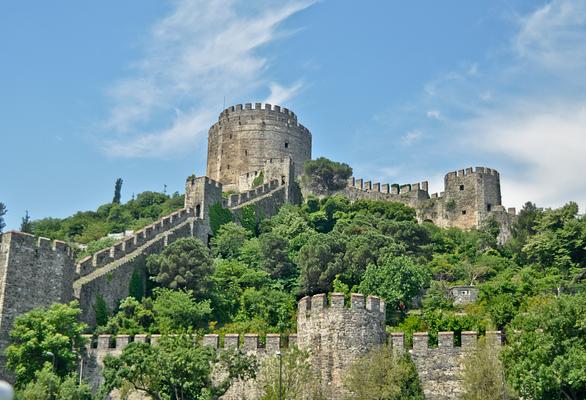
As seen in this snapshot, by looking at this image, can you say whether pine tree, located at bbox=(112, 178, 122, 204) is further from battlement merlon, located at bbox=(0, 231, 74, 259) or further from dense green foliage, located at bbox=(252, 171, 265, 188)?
battlement merlon, located at bbox=(0, 231, 74, 259)

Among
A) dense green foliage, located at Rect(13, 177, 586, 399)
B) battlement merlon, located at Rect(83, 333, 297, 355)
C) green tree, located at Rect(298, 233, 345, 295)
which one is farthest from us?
green tree, located at Rect(298, 233, 345, 295)

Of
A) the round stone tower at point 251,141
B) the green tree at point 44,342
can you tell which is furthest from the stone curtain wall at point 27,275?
the round stone tower at point 251,141

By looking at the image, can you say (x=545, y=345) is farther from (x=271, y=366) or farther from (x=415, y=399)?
(x=271, y=366)

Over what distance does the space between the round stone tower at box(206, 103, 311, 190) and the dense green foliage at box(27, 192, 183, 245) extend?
5.79 metres

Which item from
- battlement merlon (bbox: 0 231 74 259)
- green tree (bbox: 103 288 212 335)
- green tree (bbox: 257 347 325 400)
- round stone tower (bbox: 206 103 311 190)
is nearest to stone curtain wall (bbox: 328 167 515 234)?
round stone tower (bbox: 206 103 311 190)

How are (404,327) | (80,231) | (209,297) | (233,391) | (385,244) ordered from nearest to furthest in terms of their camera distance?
(233,391) < (404,327) < (209,297) < (385,244) < (80,231)

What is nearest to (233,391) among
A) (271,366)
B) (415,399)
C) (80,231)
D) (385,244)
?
(271,366)

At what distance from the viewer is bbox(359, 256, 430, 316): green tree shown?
42.8 m

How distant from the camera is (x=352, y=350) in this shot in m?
30.7

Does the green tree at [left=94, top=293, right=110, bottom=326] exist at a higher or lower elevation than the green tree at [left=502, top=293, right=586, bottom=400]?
higher

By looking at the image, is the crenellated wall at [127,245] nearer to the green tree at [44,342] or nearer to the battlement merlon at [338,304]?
the green tree at [44,342]

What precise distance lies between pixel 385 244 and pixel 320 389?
20.4 metres

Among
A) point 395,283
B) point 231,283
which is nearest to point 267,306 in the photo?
point 231,283

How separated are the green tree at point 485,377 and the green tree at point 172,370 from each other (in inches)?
310
